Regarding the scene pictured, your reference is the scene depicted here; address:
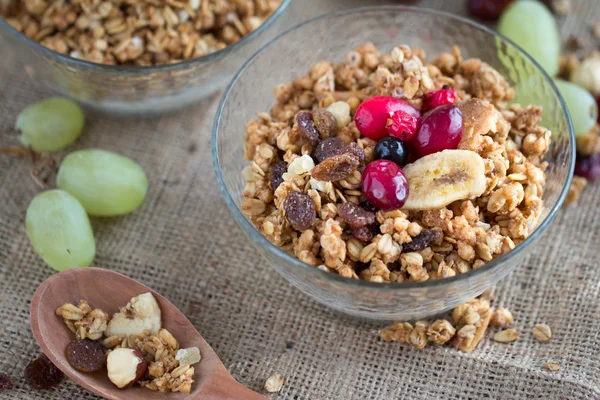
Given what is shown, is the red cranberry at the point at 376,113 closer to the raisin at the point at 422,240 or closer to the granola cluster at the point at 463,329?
the raisin at the point at 422,240

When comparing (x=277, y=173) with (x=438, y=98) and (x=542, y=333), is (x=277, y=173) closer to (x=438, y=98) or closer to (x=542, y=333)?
(x=438, y=98)

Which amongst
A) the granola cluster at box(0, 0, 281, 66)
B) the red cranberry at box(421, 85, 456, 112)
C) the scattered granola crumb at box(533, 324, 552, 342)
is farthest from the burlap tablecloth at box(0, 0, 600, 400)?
the red cranberry at box(421, 85, 456, 112)

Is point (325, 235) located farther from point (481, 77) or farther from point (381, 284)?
point (481, 77)

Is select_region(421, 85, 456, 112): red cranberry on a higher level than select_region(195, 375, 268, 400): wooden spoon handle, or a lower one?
higher

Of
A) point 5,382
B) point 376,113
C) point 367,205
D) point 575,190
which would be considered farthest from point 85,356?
point 575,190

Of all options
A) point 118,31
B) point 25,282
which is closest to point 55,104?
point 118,31

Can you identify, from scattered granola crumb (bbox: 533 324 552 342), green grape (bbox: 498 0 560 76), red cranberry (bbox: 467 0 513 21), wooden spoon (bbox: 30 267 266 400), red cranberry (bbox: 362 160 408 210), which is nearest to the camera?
red cranberry (bbox: 362 160 408 210)

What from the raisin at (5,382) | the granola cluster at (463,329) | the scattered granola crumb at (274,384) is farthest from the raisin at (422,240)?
the raisin at (5,382)

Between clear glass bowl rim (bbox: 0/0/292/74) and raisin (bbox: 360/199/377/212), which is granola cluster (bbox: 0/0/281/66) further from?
raisin (bbox: 360/199/377/212)
